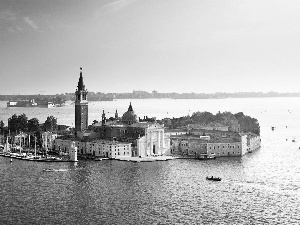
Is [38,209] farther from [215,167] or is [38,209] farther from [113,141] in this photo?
[113,141]

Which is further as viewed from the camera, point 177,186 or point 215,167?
point 215,167

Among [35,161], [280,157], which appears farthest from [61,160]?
[280,157]

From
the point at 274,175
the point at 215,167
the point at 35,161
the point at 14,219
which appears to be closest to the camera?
the point at 14,219

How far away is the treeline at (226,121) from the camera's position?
54506 millimetres

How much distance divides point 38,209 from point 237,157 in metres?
19.7

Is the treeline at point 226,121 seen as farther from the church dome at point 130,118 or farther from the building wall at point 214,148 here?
the building wall at point 214,148

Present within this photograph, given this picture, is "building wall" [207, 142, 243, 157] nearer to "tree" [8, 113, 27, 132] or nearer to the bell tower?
the bell tower

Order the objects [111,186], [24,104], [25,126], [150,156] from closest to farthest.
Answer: [111,186]
[150,156]
[25,126]
[24,104]

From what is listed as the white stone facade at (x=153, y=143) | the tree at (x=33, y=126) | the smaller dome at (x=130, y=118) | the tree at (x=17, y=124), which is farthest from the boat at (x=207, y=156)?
the tree at (x=17, y=124)

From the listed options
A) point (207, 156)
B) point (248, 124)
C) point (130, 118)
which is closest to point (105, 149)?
point (130, 118)

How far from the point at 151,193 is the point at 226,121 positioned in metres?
34.2

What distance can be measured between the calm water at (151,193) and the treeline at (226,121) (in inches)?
848

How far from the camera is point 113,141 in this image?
36.3 m

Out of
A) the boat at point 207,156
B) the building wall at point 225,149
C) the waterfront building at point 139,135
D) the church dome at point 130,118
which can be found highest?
the church dome at point 130,118
